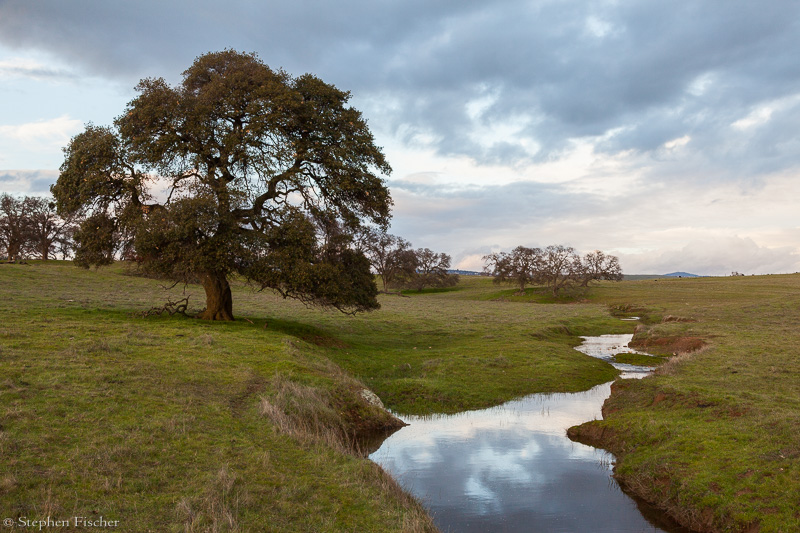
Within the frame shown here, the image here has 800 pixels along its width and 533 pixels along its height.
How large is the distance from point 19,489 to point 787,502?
43.8ft

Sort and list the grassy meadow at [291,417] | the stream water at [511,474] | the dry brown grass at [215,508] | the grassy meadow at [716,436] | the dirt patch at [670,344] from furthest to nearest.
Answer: the dirt patch at [670,344]
the stream water at [511,474]
the grassy meadow at [716,436]
the grassy meadow at [291,417]
the dry brown grass at [215,508]

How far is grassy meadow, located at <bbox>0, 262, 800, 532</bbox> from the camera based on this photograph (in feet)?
27.5

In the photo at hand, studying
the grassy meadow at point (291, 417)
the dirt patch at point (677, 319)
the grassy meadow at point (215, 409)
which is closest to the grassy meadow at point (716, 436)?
the grassy meadow at point (291, 417)

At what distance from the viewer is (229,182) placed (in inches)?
1078

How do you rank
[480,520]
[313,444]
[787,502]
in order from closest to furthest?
[787,502] < [480,520] < [313,444]

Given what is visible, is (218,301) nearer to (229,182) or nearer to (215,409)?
(229,182)

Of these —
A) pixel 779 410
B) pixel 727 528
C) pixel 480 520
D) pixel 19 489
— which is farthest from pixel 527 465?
pixel 19 489

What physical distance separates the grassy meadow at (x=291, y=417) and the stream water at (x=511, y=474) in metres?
0.81

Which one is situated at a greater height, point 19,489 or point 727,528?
point 19,489

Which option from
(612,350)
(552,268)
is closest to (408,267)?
(552,268)

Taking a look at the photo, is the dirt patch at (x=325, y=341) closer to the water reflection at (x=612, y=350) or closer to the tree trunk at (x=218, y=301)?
the tree trunk at (x=218, y=301)

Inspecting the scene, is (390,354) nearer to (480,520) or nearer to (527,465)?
(527,465)

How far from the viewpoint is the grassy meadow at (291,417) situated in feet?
27.5

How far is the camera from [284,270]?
24.3 m
